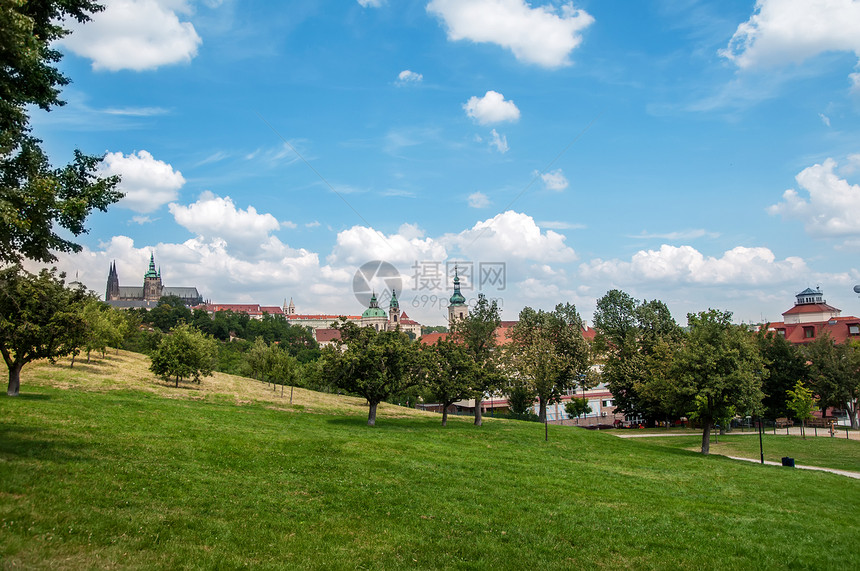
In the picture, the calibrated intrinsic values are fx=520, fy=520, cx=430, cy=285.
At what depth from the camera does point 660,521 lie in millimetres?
15406

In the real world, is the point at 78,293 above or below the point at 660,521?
above

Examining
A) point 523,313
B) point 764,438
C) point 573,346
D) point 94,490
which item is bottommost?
point 764,438

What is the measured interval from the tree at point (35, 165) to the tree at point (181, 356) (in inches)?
→ 1366

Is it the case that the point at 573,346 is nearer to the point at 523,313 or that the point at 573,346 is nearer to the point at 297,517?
the point at 523,313

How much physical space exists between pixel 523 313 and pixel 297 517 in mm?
51745

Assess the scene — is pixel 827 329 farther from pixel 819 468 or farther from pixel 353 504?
pixel 353 504

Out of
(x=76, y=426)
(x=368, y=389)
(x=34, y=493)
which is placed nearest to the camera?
(x=34, y=493)

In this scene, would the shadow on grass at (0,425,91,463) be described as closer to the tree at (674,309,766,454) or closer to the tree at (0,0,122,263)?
the tree at (0,0,122,263)

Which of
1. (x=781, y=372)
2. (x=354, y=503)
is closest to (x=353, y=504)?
(x=354, y=503)

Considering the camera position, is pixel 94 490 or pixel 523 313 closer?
pixel 94 490

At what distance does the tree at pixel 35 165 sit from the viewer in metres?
10.8

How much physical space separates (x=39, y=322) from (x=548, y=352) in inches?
1591

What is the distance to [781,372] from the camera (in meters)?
58.1

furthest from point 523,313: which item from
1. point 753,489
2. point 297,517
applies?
point 297,517
